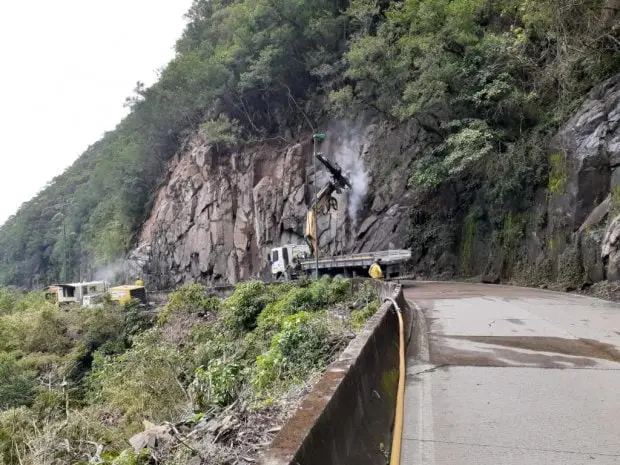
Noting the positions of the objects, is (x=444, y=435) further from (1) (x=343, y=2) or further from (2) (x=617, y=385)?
(1) (x=343, y=2)

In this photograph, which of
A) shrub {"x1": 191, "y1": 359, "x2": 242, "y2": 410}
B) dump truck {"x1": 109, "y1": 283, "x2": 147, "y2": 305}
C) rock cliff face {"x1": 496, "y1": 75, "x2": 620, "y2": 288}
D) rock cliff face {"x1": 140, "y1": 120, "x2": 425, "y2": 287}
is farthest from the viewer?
dump truck {"x1": 109, "y1": 283, "x2": 147, "y2": 305}

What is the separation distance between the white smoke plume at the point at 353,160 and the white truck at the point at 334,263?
4835 millimetres

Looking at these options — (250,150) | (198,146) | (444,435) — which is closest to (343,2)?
(250,150)

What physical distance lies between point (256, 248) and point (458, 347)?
34793 millimetres

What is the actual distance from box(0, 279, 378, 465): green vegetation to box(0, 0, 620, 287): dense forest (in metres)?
10.6

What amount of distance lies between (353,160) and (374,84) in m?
7.28

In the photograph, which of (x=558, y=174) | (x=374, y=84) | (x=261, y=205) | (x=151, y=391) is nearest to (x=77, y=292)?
(x=261, y=205)

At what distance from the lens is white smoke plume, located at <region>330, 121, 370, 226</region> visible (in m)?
33.5

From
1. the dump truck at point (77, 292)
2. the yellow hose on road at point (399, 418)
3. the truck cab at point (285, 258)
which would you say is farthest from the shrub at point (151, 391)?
the dump truck at point (77, 292)

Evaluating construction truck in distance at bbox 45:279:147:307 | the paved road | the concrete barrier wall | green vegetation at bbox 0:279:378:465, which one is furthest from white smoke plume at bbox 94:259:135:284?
the concrete barrier wall

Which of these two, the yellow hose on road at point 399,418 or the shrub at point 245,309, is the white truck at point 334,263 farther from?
the yellow hose on road at point 399,418

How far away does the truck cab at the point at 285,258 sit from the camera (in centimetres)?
3092

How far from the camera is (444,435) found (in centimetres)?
437

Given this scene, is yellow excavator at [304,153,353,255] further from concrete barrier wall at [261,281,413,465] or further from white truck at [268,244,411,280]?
concrete barrier wall at [261,281,413,465]
